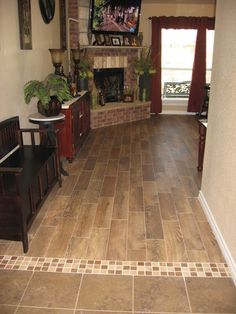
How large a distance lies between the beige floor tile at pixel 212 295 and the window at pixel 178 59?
20.5 feet

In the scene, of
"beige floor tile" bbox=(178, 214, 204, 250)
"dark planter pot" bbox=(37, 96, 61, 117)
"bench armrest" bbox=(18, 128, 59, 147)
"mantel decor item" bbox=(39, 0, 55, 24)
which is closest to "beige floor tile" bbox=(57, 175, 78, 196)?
"bench armrest" bbox=(18, 128, 59, 147)

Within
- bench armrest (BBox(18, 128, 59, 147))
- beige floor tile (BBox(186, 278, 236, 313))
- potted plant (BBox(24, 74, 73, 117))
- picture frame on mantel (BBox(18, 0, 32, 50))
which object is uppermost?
picture frame on mantel (BBox(18, 0, 32, 50))

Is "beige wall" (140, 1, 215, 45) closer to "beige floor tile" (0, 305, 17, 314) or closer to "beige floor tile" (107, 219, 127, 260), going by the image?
"beige floor tile" (107, 219, 127, 260)

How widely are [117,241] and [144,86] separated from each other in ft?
17.0

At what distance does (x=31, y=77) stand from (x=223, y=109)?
2.54 m

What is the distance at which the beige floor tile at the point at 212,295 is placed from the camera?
1.86 m

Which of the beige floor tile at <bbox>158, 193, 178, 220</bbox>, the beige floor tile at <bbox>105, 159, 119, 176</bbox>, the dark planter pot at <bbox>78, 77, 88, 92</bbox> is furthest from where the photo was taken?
the dark planter pot at <bbox>78, 77, 88, 92</bbox>

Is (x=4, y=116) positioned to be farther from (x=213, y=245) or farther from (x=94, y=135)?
(x=94, y=135)

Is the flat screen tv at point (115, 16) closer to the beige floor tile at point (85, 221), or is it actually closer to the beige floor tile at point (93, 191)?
the beige floor tile at point (93, 191)

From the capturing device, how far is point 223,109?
8.07ft

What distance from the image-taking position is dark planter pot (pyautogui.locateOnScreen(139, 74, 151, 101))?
709 cm

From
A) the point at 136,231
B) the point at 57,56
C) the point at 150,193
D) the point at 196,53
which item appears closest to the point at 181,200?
the point at 150,193

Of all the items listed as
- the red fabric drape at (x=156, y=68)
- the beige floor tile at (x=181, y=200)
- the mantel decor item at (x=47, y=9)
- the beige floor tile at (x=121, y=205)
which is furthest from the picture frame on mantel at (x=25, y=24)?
the red fabric drape at (x=156, y=68)

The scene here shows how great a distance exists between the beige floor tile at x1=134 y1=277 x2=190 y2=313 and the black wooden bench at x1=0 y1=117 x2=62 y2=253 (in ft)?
3.10
